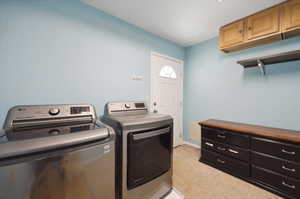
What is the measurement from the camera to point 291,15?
1515mm

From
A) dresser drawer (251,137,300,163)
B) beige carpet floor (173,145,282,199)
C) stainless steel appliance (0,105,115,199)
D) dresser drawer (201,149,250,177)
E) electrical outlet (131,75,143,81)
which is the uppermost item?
electrical outlet (131,75,143,81)

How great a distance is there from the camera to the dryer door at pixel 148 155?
47.3 inches

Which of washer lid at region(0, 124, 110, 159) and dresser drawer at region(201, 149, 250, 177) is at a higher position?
washer lid at region(0, 124, 110, 159)

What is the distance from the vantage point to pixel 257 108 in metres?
2.01

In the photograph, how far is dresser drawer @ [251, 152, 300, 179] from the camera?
1385 millimetres

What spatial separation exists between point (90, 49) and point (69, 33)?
0.92 feet

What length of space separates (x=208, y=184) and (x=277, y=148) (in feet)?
3.28

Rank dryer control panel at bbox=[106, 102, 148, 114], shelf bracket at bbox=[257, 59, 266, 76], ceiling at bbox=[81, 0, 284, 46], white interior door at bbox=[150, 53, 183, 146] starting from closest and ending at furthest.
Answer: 1. ceiling at bbox=[81, 0, 284, 46]
2. dryer control panel at bbox=[106, 102, 148, 114]
3. shelf bracket at bbox=[257, 59, 266, 76]
4. white interior door at bbox=[150, 53, 183, 146]

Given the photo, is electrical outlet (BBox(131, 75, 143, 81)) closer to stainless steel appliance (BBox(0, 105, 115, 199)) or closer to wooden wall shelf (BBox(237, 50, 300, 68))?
stainless steel appliance (BBox(0, 105, 115, 199))

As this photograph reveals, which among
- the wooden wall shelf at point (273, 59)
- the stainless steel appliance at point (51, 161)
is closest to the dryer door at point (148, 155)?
the stainless steel appliance at point (51, 161)

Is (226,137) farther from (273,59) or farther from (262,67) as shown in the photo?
(273,59)

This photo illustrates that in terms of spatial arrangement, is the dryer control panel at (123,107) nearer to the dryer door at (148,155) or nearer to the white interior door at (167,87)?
the white interior door at (167,87)

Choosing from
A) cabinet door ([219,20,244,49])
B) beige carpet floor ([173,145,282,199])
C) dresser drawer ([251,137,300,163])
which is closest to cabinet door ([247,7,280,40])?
cabinet door ([219,20,244,49])

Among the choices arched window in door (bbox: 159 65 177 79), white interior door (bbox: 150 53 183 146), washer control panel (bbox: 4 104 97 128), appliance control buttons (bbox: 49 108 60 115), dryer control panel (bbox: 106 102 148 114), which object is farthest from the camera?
arched window in door (bbox: 159 65 177 79)
